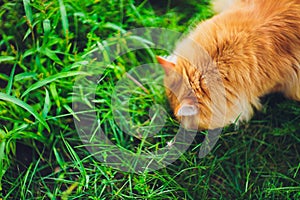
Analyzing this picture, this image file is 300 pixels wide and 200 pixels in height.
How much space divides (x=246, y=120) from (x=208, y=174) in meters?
0.43

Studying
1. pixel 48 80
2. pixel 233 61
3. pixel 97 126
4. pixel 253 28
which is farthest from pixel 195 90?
pixel 48 80

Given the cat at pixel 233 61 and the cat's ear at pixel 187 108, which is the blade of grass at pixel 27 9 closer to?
the cat at pixel 233 61

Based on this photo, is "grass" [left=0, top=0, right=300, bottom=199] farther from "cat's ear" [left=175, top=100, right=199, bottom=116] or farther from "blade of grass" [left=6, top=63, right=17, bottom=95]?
"cat's ear" [left=175, top=100, right=199, bottom=116]

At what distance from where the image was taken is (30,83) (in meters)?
2.61

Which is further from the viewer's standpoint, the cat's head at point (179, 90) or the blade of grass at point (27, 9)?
the blade of grass at point (27, 9)

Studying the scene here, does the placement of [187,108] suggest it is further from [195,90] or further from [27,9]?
[27,9]

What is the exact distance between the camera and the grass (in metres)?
2.42

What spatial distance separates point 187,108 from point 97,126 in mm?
708

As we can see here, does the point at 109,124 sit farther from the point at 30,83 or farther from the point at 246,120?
the point at 246,120

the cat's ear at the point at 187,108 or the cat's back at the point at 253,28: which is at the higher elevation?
the cat's back at the point at 253,28

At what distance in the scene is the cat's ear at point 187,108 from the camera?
2.14m

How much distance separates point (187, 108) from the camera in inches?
84.5

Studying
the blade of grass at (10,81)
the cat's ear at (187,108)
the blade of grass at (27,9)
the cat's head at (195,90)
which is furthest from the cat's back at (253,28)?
the blade of grass at (10,81)

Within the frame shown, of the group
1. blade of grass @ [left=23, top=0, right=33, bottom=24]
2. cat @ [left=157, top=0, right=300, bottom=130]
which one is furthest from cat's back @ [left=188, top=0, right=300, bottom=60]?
blade of grass @ [left=23, top=0, right=33, bottom=24]
